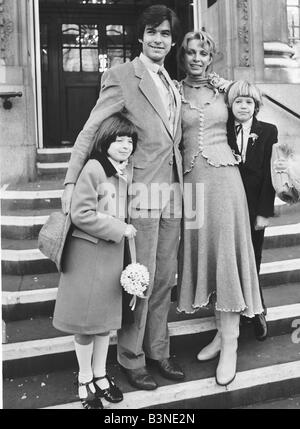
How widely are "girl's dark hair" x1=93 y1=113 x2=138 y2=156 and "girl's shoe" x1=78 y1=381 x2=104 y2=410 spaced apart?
1.20 meters

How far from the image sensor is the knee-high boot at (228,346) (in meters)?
2.30

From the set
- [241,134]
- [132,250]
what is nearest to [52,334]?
[132,250]

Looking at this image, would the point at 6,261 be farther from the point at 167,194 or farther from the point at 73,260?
the point at 167,194

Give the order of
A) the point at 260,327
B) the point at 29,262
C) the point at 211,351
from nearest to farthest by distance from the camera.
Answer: the point at 211,351 → the point at 260,327 → the point at 29,262

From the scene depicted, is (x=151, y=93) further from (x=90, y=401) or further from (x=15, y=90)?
(x=15, y=90)

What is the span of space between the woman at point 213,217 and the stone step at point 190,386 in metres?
0.11

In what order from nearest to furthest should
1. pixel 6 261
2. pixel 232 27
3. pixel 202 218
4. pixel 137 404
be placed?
pixel 137 404, pixel 202 218, pixel 6 261, pixel 232 27

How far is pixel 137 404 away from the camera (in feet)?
7.05

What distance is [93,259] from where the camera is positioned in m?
2.02

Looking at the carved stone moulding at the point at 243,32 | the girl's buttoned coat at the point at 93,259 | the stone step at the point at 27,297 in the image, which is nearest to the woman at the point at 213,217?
the girl's buttoned coat at the point at 93,259

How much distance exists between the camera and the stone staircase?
223cm

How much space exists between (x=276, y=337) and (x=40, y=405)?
1.58m

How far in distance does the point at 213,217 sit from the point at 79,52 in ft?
19.1

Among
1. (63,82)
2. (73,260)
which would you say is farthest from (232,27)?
(73,260)
